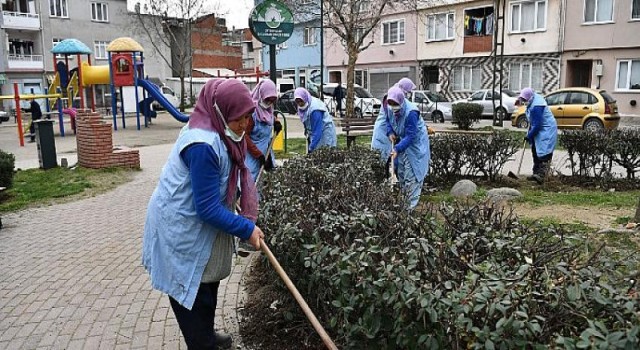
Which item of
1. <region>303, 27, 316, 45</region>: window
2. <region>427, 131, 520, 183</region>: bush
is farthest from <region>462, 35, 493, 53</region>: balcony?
<region>427, 131, 520, 183</region>: bush

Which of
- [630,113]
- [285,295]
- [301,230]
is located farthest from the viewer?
[630,113]

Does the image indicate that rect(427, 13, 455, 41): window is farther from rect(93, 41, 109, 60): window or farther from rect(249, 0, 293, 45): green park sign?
rect(93, 41, 109, 60): window

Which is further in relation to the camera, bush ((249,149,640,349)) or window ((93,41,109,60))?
window ((93,41,109,60))

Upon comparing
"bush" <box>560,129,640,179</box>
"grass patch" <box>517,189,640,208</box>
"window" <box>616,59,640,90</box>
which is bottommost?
"grass patch" <box>517,189,640,208</box>

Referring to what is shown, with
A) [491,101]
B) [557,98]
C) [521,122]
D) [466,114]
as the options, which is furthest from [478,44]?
[466,114]

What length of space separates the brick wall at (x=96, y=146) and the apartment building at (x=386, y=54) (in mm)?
21784

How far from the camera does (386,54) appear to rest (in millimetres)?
33406

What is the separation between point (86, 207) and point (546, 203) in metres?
6.02

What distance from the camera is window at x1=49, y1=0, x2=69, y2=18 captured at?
3912cm

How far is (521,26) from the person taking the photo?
87.5ft

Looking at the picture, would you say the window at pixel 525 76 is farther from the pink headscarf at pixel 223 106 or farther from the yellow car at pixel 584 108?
the pink headscarf at pixel 223 106

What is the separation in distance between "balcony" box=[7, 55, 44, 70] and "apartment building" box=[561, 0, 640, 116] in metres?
32.2

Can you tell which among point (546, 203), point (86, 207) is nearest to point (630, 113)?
point (546, 203)

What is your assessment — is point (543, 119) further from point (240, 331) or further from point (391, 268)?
point (391, 268)
